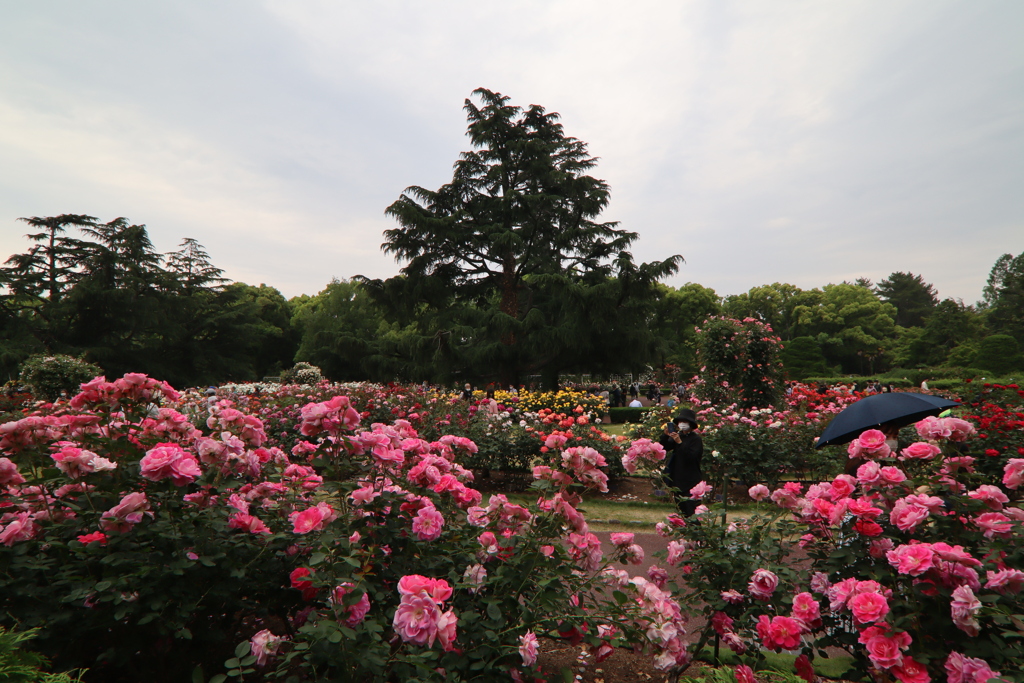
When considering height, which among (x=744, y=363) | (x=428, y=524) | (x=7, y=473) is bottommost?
(x=428, y=524)

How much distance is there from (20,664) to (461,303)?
20793 mm

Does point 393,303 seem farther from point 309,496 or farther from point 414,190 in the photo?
point 309,496

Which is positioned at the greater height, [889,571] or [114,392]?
[114,392]

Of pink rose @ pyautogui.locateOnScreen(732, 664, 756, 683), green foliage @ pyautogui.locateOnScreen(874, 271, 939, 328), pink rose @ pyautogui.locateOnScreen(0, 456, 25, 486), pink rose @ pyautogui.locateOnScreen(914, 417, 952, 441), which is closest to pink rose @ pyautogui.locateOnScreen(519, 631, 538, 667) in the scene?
pink rose @ pyautogui.locateOnScreen(732, 664, 756, 683)

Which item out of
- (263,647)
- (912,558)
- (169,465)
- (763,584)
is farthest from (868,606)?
(169,465)

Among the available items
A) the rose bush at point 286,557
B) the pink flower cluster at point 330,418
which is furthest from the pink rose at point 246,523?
the pink flower cluster at point 330,418

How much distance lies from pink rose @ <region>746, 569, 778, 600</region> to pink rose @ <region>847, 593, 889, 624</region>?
28cm

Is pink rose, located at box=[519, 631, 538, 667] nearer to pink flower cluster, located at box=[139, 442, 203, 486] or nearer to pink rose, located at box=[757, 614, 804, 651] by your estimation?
pink rose, located at box=[757, 614, 804, 651]

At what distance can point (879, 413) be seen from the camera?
4.02m

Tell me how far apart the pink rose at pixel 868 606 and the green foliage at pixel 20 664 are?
2.45 meters

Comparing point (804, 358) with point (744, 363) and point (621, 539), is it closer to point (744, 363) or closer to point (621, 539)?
point (744, 363)

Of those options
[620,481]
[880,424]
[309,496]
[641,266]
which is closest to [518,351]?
[641,266]

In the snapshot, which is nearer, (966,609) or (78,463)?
(966,609)

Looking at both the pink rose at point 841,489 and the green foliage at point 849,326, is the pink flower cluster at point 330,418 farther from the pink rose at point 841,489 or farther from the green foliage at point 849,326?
the green foliage at point 849,326
